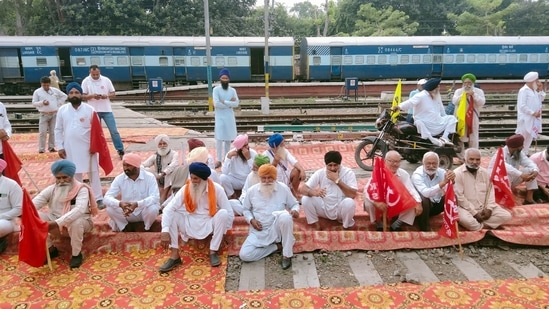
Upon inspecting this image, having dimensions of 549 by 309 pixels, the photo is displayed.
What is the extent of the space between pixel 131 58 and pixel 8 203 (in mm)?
19098

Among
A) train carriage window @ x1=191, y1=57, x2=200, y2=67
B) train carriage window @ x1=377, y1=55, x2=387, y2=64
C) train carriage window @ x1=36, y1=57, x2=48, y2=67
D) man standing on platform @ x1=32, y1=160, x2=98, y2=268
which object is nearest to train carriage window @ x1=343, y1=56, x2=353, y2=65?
train carriage window @ x1=377, y1=55, x2=387, y2=64

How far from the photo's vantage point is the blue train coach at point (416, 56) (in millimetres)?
22688

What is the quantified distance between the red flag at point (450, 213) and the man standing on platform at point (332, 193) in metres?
0.96

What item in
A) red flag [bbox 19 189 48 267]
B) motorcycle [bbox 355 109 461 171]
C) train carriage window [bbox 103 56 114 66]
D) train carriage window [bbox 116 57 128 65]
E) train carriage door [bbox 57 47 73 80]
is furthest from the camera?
train carriage window [bbox 116 57 128 65]

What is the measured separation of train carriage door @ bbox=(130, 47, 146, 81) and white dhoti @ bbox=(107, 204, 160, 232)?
1890 centimetres

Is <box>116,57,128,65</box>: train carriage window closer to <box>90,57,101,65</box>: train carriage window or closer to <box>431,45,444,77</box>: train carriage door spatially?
<box>90,57,101,65</box>: train carriage window

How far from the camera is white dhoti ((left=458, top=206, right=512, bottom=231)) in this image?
4680mm

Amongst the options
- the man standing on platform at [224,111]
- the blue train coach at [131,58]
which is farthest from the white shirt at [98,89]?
the blue train coach at [131,58]

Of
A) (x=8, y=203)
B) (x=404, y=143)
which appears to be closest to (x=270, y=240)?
(x=8, y=203)

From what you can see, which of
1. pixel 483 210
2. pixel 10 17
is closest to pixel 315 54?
pixel 483 210

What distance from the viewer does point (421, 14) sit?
3944cm

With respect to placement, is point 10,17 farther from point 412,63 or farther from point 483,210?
point 483,210

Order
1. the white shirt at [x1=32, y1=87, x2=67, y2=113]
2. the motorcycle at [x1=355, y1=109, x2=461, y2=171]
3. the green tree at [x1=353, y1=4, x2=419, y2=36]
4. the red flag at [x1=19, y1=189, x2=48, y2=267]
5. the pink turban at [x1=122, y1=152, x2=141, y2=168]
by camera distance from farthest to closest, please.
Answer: the green tree at [x1=353, y1=4, x2=419, y2=36], the white shirt at [x1=32, y1=87, x2=67, y2=113], the motorcycle at [x1=355, y1=109, x2=461, y2=171], the pink turban at [x1=122, y1=152, x2=141, y2=168], the red flag at [x1=19, y1=189, x2=48, y2=267]

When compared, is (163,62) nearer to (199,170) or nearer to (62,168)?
(62,168)
